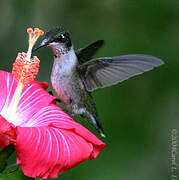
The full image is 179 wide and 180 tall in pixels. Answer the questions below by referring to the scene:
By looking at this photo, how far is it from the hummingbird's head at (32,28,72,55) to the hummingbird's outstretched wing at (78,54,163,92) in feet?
0.43

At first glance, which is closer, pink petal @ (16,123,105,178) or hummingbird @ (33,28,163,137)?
pink petal @ (16,123,105,178)

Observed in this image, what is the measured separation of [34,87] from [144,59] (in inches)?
20.9

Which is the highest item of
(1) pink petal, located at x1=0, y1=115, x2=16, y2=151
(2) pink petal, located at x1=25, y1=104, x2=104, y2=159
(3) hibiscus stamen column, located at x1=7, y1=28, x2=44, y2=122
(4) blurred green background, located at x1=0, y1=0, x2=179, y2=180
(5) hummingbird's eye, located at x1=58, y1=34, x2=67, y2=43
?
(5) hummingbird's eye, located at x1=58, y1=34, x2=67, y2=43

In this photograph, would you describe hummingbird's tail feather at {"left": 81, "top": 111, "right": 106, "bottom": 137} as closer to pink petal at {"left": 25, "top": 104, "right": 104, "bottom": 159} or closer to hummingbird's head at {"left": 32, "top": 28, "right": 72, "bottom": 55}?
hummingbird's head at {"left": 32, "top": 28, "right": 72, "bottom": 55}

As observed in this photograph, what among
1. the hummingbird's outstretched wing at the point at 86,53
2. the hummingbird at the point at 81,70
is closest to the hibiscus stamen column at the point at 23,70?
the hummingbird at the point at 81,70

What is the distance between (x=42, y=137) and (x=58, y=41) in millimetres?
736

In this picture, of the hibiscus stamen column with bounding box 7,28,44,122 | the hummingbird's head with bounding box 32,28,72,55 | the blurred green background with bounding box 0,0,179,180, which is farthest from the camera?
the blurred green background with bounding box 0,0,179,180

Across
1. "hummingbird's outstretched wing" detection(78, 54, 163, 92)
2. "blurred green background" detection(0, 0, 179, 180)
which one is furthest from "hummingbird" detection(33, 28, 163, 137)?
"blurred green background" detection(0, 0, 179, 180)

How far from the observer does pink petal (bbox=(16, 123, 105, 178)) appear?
163 cm

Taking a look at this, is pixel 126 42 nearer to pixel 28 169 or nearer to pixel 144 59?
pixel 144 59

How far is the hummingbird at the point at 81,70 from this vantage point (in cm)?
233

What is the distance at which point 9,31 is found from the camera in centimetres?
417

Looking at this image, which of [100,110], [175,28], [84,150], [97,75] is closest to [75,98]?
[97,75]

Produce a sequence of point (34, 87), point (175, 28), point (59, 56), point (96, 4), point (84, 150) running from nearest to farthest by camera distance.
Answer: point (84, 150) → point (34, 87) → point (59, 56) → point (175, 28) → point (96, 4)
